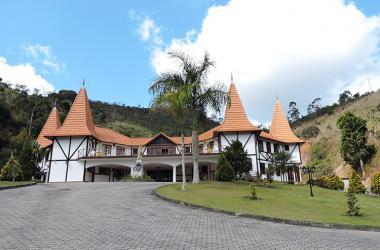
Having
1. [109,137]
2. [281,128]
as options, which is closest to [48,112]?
[109,137]

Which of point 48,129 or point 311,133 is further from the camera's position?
point 311,133

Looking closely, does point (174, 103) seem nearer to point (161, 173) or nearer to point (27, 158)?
point (27, 158)

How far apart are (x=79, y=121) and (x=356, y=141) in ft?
101

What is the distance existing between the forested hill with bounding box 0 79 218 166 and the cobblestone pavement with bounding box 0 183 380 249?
10.4 metres

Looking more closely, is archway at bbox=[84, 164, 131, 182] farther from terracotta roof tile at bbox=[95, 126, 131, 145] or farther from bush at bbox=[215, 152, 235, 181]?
bush at bbox=[215, 152, 235, 181]

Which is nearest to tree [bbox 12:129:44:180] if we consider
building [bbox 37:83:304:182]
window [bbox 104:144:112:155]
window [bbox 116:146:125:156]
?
building [bbox 37:83:304:182]

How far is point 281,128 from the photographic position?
126 ft

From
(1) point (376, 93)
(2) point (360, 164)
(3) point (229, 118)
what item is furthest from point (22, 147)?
(1) point (376, 93)

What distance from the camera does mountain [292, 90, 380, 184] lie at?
146 feet

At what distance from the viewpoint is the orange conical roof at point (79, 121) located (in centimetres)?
3338

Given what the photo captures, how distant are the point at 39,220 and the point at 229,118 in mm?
24503

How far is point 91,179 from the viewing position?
1340 inches

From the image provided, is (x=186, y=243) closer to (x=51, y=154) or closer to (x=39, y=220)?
(x=39, y=220)

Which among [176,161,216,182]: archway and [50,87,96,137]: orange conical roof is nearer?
[50,87,96,137]: orange conical roof
